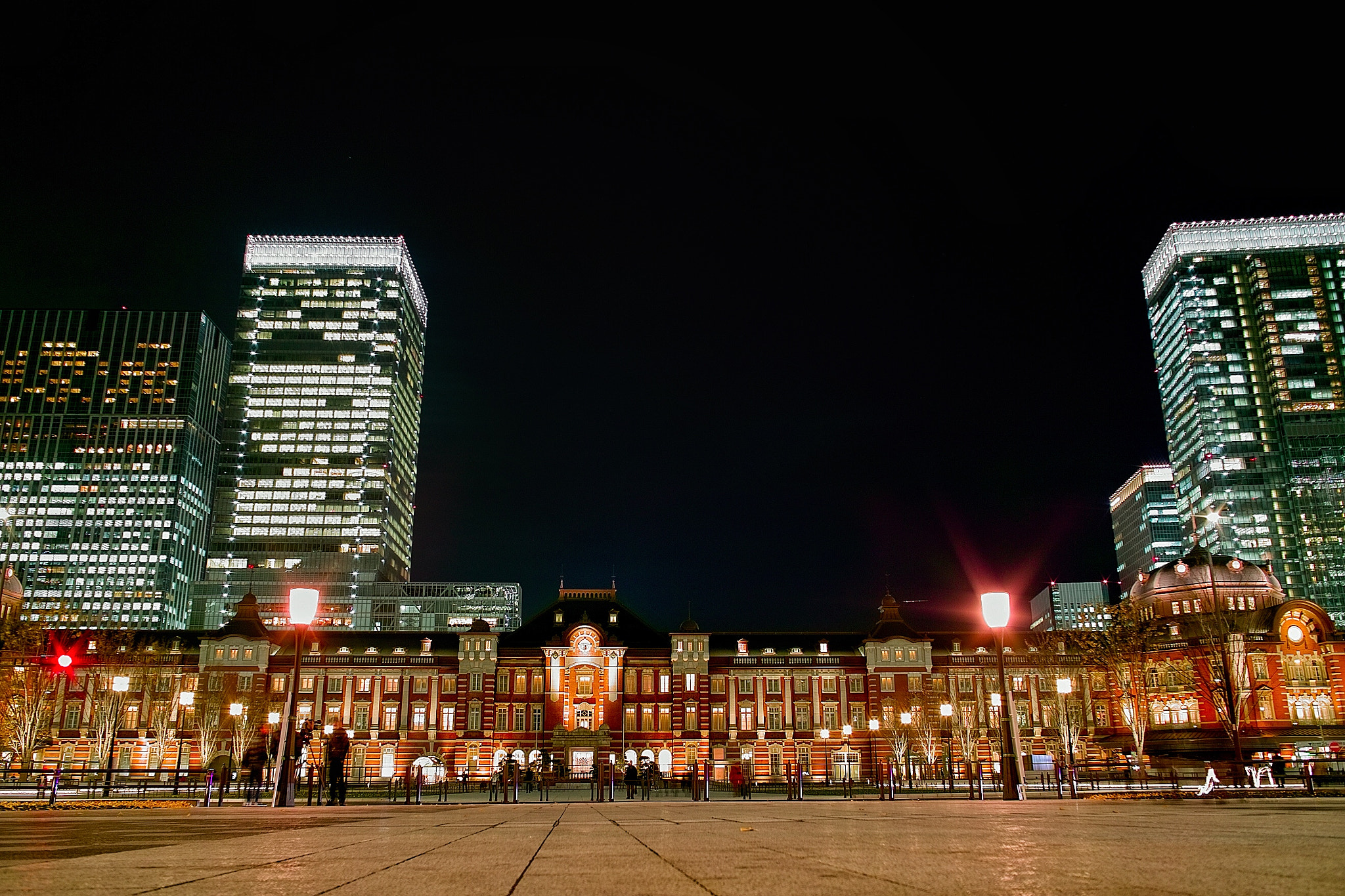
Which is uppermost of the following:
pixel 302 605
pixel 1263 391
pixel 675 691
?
pixel 1263 391

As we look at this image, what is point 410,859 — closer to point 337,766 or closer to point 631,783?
point 337,766

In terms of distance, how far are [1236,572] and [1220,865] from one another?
312ft

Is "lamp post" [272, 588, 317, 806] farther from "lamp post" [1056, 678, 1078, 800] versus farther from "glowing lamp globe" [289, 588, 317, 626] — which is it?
"lamp post" [1056, 678, 1078, 800]

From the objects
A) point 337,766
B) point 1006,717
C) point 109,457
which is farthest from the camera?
point 109,457

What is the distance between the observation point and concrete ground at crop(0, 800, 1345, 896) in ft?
17.5

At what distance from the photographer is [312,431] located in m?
175

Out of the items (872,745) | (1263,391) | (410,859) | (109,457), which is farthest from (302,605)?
(1263,391)

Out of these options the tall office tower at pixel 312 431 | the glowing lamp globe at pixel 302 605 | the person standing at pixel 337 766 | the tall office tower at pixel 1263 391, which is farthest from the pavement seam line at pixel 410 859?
the tall office tower at pixel 1263 391

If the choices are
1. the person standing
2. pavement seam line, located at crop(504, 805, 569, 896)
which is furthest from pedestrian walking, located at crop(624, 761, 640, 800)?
pavement seam line, located at crop(504, 805, 569, 896)

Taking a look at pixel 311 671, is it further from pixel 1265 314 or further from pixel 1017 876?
pixel 1265 314

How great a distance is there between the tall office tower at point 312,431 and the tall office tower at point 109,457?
23.4 feet

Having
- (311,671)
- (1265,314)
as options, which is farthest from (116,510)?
(1265,314)

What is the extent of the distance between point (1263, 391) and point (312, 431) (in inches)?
6550

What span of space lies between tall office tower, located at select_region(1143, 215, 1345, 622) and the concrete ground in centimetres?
16597
